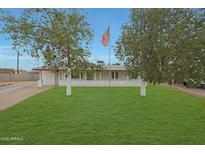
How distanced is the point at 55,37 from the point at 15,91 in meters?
4.99

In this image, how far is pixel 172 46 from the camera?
6.12 metres

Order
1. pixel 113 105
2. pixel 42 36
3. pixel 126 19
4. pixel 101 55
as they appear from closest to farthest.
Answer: pixel 126 19 < pixel 101 55 < pixel 113 105 < pixel 42 36

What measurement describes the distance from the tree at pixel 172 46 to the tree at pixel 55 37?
147 inches

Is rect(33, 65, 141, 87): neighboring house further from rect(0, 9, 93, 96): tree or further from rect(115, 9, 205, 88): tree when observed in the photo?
rect(115, 9, 205, 88): tree

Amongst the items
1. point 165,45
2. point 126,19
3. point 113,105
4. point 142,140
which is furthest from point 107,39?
point 142,140

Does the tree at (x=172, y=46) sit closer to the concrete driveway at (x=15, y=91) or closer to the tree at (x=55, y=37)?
the tree at (x=55, y=37)

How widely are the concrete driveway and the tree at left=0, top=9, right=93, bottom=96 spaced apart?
2.08m

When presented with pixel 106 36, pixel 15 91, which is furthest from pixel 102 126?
pixel 15 91

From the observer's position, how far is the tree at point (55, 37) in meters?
10.1

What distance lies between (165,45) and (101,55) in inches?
108

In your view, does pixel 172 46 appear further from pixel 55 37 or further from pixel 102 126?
pixel 55 37

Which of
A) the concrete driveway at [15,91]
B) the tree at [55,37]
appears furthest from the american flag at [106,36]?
the concrete driveway at [15,91]
